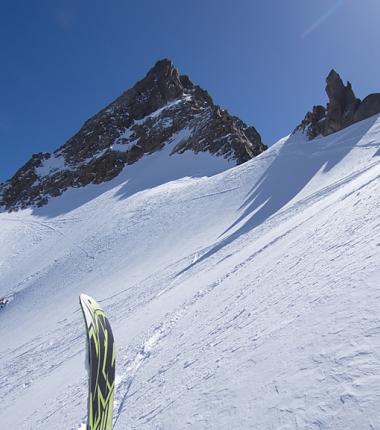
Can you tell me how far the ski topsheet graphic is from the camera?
3.24 metres

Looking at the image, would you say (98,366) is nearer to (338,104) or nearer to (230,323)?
(230,323)

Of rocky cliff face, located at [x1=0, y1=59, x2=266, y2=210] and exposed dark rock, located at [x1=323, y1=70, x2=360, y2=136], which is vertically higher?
rocky cliff face, located at [x1=0, y1=59, x2=266, y2=210]

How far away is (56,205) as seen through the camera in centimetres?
4572

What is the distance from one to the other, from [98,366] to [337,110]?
33.7 metres

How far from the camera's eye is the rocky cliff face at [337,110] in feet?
99.3

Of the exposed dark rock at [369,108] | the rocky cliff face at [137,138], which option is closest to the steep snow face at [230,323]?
the exposed dark rock at [369,108]

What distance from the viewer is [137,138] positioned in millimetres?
56281

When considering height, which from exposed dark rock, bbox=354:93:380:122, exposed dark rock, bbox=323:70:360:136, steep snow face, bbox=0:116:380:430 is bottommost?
steep snow face, bbox=0:116:380:430

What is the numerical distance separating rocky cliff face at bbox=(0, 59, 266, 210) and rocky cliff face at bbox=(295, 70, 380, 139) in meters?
9.10

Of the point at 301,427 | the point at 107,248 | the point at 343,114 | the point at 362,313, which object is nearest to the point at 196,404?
the point at 301,427

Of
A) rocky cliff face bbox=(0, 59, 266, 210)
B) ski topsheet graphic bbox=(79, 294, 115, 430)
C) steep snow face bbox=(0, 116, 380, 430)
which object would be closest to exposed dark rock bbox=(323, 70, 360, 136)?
steep snow face bbox=(0, 116, 380, 430)

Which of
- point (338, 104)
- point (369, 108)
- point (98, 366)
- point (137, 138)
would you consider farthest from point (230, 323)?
point (137, 138)

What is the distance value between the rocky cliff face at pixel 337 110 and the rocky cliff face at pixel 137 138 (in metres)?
9.10

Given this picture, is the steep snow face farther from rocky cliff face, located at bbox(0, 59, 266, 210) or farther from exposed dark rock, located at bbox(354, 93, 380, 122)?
rocky cliff face, located at bbox(0, 59, 266, 210)
